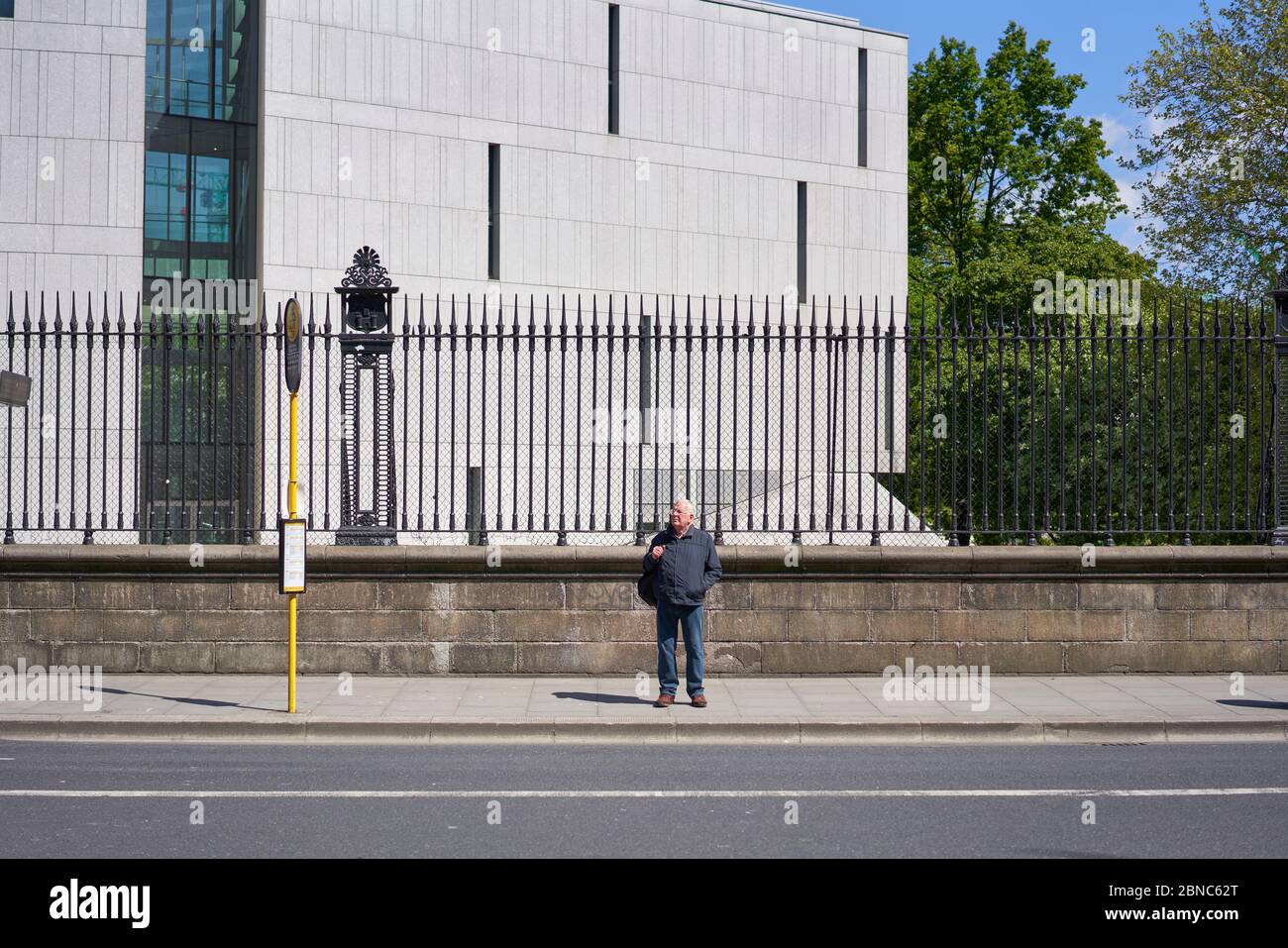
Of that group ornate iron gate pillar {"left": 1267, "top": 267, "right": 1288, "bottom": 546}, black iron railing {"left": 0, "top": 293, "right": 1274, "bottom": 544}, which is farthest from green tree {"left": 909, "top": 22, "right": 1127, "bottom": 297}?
ornate iron gate pillar {"left": 1267, "top": 267, "right": 1288, "bottom": 546}

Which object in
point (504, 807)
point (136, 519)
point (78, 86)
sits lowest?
point (504, 807)

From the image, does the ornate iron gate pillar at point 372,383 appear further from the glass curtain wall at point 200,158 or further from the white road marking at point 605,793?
the glass curtain wall at point 200,158

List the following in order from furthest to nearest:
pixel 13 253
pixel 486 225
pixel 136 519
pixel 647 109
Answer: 1. pixel 647 109
2. pixel 486 225
3. pixel 13 253
4. pixel 136 519

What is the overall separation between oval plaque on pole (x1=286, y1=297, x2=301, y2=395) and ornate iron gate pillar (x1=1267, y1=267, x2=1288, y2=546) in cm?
895

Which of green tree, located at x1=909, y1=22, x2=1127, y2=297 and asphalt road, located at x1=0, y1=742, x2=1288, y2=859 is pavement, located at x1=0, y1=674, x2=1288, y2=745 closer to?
asphalt road, located at x1=0, y1=742, x2=1288, y2=859

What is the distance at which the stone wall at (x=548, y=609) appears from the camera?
42.8ft

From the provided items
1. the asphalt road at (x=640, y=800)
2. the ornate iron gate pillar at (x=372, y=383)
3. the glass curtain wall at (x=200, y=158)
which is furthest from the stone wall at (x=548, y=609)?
the glass curtain wall at (x=200, y=158)

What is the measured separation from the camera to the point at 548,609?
13109 mm

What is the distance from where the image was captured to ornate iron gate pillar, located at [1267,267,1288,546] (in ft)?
44.7

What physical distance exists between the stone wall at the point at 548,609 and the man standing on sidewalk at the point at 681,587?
1537mm
